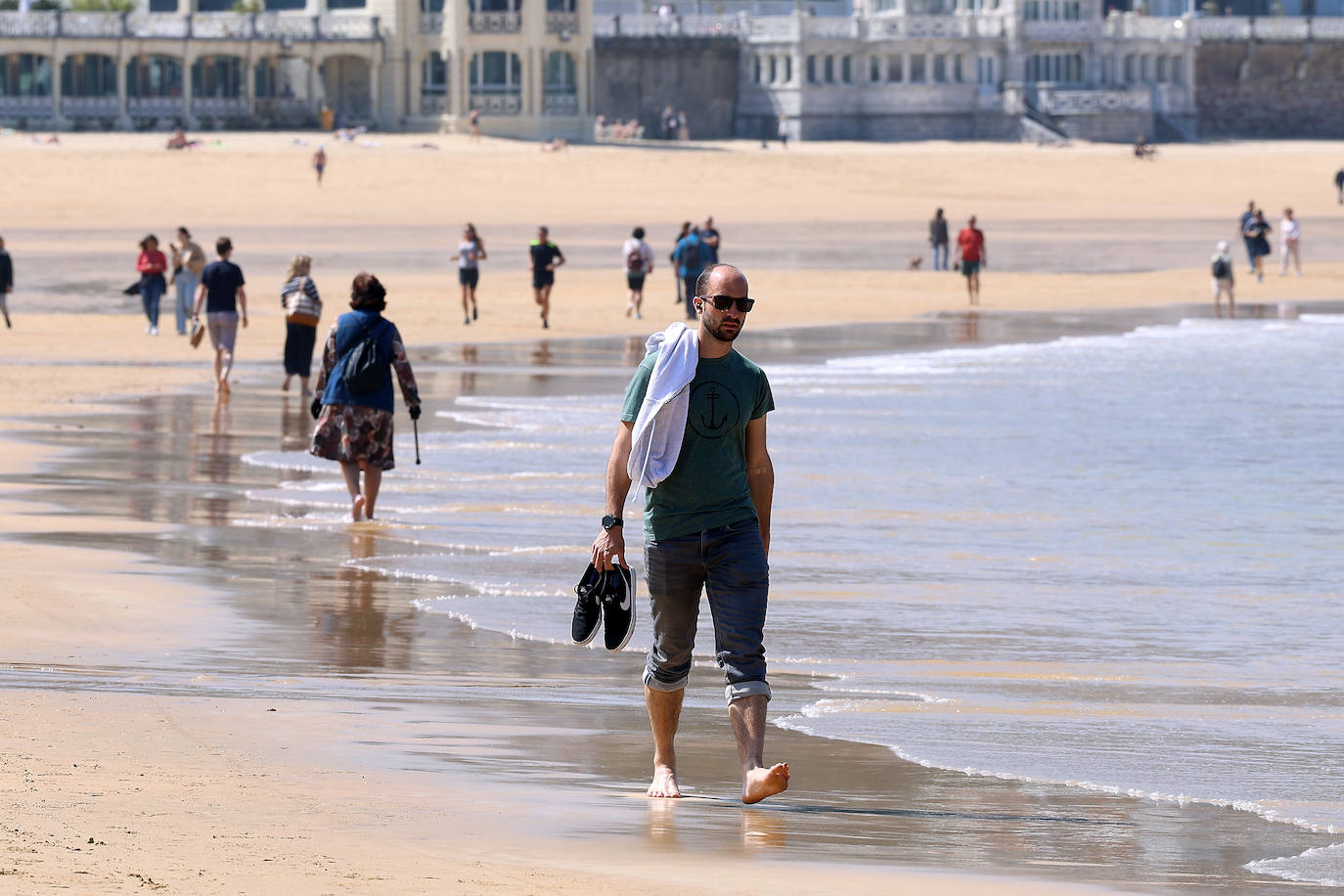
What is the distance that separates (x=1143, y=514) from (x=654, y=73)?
75.0 metres

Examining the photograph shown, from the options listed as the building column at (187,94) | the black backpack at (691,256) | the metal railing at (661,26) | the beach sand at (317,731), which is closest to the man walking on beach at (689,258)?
the black backpack at (691,256)

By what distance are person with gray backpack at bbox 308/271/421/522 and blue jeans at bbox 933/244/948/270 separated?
31763 mm

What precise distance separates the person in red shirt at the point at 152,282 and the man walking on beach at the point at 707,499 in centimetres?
2244

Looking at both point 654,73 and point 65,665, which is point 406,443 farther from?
point 654,73

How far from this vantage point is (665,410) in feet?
22.0

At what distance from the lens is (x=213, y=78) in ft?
257

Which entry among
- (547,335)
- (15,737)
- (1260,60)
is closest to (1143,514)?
(15,737)

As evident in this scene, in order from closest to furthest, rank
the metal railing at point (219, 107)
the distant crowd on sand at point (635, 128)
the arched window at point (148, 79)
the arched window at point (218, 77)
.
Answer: the arched window at point (148, 79), the metal railing at point (219, 107), the arched window at point (218, 77), the distant crowd on sand at point (635, 128)

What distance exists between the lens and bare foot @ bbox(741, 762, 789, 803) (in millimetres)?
6500

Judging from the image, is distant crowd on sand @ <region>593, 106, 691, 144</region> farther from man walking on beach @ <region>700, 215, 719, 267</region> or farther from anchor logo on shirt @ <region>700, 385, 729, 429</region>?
anchor logo on shirt @ <region>700, 385, 729, 429</region>

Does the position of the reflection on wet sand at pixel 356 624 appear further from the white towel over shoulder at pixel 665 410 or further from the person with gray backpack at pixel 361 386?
the white towel over shoulder at pixel 665 410

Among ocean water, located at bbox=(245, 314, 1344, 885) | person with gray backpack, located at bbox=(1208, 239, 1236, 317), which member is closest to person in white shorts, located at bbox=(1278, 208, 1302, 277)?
person with gray backpack, located at bbox=(1208, 239, 1236, 317)

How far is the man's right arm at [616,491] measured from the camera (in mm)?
6812

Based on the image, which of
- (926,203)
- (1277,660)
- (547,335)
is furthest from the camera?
(926,203)
